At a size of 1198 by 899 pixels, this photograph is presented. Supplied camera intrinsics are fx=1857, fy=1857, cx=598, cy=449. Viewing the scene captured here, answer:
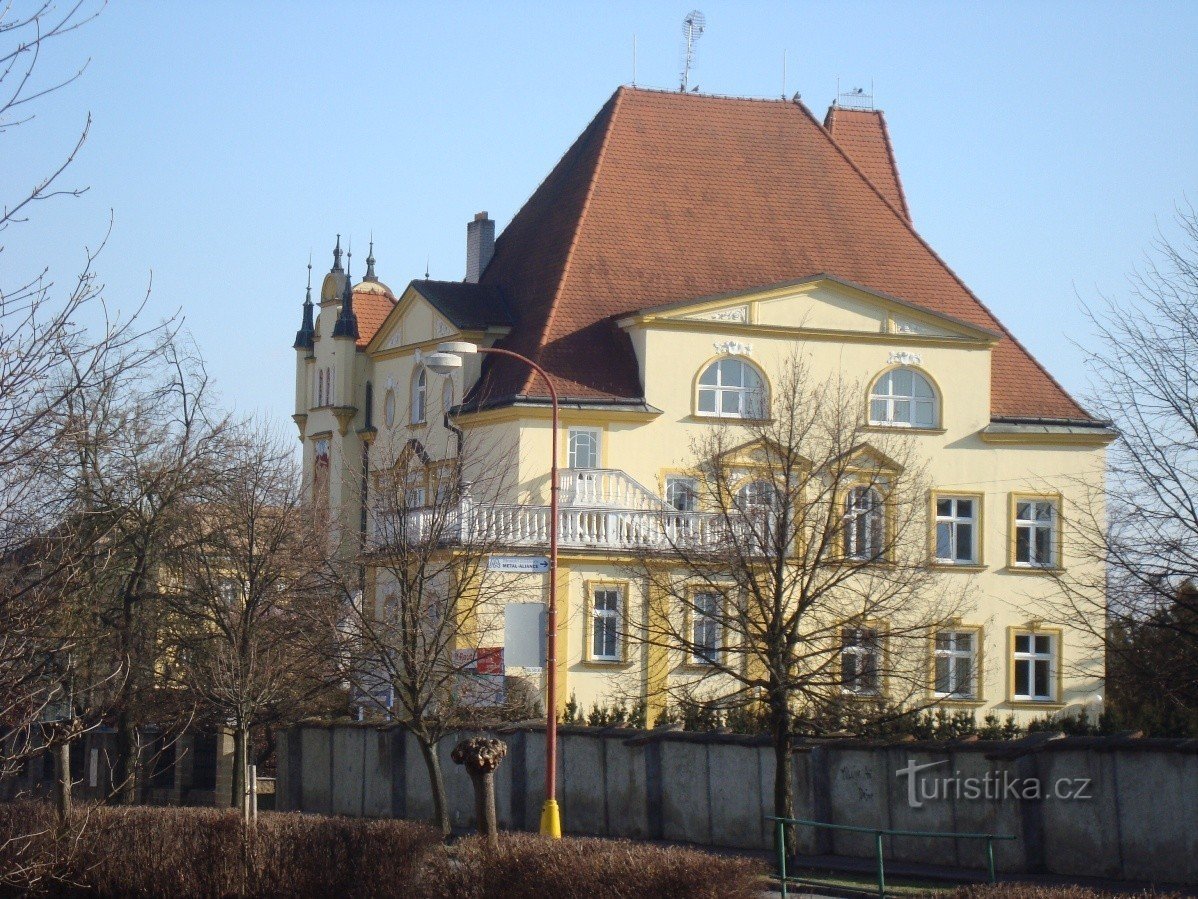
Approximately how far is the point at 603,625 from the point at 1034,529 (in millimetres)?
11997

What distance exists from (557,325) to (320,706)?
1118cm

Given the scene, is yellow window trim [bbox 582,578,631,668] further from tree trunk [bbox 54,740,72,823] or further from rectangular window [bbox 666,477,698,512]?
tree trunk [bbox 54,740,72,823]

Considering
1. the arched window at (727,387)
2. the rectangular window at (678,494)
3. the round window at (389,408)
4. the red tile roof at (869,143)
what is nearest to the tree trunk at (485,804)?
the rectangular window at (678,494)

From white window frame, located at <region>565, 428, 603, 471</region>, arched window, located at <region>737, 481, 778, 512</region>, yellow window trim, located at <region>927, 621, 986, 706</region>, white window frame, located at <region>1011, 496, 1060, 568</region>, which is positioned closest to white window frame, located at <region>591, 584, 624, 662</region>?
white window frame, located at <region>565, 428, 603, 471</region>

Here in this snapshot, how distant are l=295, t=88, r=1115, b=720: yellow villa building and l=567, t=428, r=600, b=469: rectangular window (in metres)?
0.05

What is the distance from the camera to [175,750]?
127 feet

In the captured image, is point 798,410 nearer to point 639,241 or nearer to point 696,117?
point 639,241

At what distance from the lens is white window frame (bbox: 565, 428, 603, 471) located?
4209cm

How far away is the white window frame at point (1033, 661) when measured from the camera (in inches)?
1715

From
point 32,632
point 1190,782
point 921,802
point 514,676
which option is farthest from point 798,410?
point 32,632

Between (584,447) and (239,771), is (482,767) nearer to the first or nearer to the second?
(239,771)

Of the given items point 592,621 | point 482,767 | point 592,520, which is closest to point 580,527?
point 592,520

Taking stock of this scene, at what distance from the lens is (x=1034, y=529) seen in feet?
147

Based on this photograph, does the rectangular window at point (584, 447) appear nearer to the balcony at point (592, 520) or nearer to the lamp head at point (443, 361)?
the balcony at point (592, 520)
